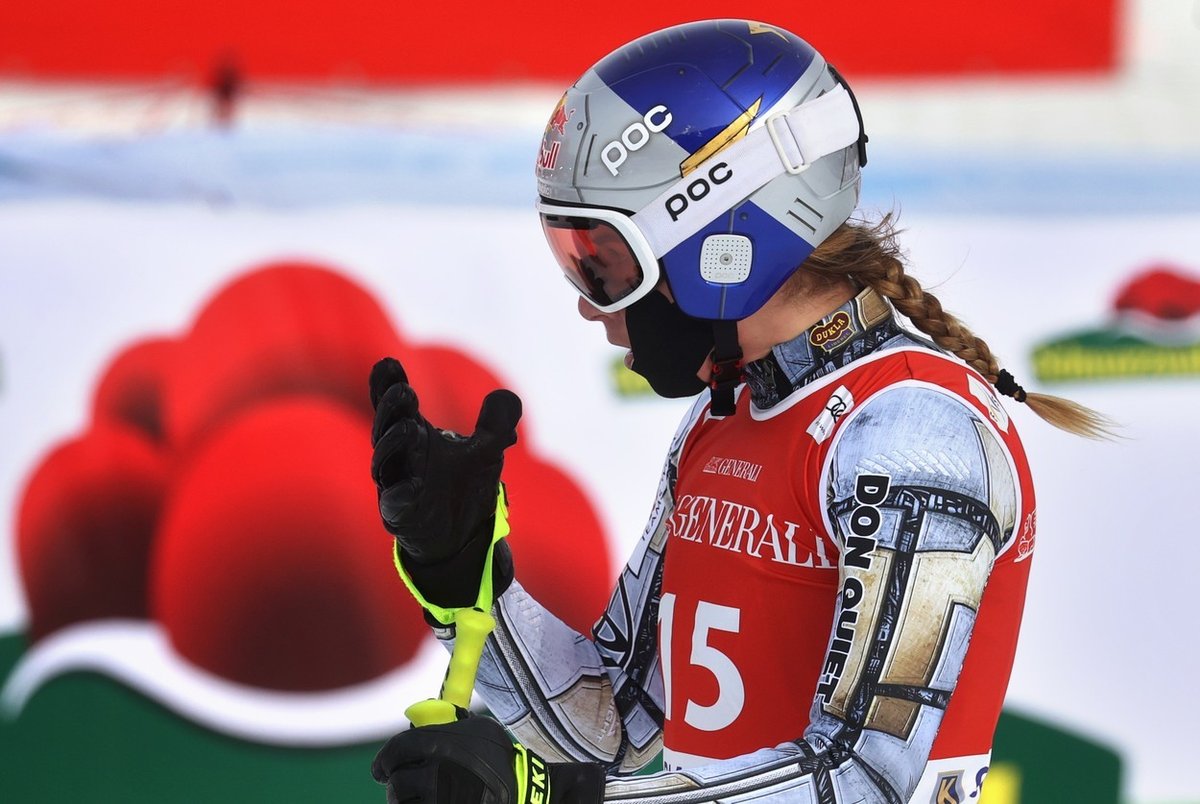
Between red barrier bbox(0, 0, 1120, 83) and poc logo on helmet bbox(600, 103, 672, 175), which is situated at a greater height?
red barrier bbox(0, 0, 1120, 83)

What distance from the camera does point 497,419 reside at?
1602 millimetres

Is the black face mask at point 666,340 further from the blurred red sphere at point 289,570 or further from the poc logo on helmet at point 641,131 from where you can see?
the blurred red sphere at point 289,570

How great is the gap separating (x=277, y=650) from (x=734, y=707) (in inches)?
68.1

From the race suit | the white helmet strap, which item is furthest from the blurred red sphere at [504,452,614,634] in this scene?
the white helmet strap

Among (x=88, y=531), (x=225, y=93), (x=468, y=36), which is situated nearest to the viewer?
(x=88, y=531)

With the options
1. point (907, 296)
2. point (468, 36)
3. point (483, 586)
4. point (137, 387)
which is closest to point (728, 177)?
point (907, 296)

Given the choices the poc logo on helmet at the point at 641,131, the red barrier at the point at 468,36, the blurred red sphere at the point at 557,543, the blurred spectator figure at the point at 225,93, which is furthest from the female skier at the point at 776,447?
the red barrier at the point at 468,36

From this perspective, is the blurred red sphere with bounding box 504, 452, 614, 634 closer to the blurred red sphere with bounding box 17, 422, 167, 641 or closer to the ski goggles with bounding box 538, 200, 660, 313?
the blurred red sphere with bounding box 17, 422, 167, 641

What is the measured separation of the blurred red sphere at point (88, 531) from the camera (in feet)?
10.1

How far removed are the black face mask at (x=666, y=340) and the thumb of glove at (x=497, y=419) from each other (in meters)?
0.15

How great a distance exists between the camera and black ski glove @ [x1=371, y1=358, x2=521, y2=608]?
150 cm

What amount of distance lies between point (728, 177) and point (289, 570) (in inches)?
74.0

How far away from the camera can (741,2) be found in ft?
16.7

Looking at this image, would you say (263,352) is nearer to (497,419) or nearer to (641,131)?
(497,419)
